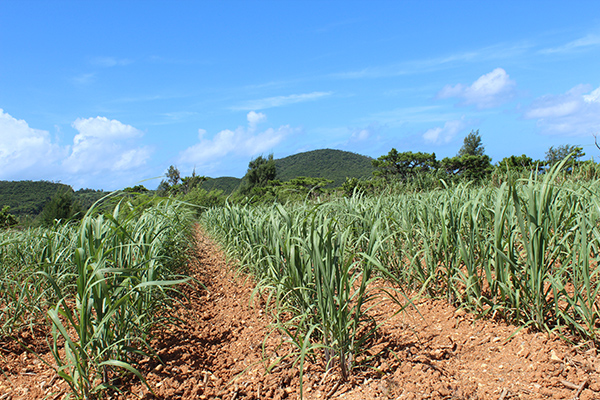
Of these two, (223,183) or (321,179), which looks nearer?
(321,179)

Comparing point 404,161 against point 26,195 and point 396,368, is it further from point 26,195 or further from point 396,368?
point 26,195

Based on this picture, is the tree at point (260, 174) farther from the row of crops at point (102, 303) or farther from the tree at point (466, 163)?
the row of crops at point (102, 303)

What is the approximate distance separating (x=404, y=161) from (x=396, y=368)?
2302 centimetres

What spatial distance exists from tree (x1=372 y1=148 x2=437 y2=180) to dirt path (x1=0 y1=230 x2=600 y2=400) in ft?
72.2

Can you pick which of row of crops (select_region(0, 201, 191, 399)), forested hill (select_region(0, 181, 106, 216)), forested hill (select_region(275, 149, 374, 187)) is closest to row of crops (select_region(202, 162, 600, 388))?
row of crops (select_region(0, 201, 191, 399))

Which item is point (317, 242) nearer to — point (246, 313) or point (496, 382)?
point (496, 382)

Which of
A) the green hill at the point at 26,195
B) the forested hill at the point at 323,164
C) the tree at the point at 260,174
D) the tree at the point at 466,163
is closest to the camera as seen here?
the tree at the point at 466,163

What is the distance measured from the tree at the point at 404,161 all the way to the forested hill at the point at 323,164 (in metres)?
14.6

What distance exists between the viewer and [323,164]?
45250 mm

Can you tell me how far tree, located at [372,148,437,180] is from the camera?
23391 millimetres

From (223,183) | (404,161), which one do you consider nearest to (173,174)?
(223,183)

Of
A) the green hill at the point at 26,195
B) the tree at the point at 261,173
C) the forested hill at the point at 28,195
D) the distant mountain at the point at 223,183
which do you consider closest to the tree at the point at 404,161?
the tree at the point at 261,173

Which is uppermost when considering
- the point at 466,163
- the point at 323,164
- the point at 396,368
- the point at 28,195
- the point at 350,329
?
the point at 323,164

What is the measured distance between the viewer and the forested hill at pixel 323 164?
41.4 meters
